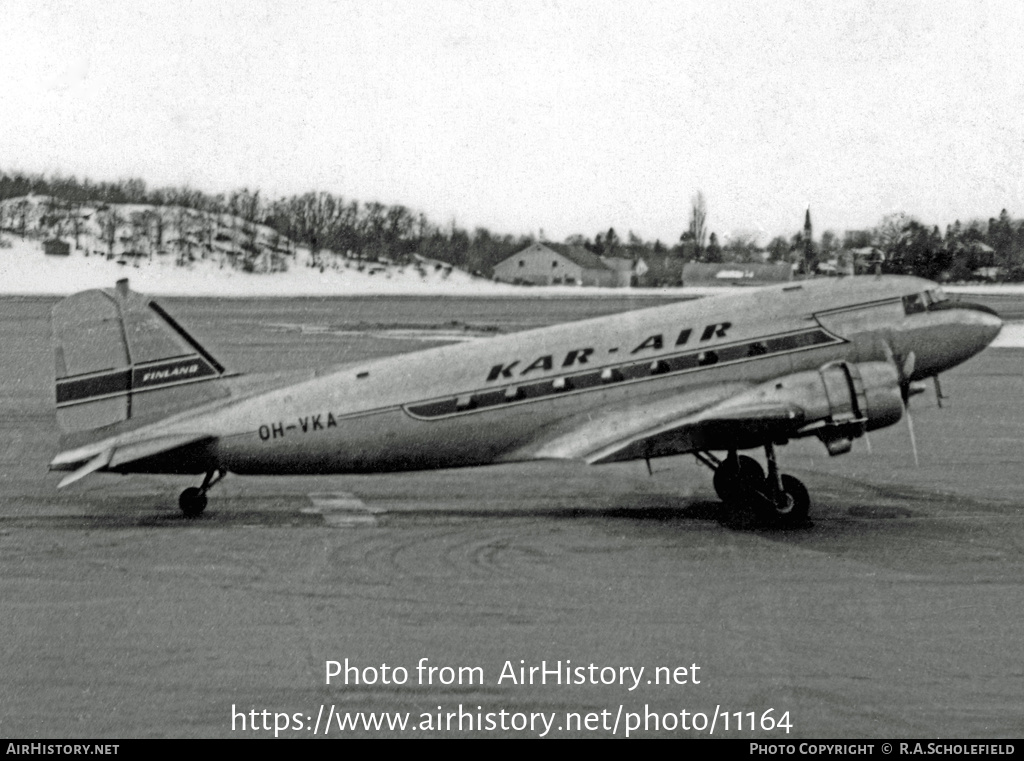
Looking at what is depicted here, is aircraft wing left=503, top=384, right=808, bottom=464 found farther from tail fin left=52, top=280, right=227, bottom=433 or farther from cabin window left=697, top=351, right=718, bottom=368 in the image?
tail fin left=52, top=280, right=227, bottom=433

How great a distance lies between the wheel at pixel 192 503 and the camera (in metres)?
19.5

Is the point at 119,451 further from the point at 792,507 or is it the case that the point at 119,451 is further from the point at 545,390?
the point at 792,507

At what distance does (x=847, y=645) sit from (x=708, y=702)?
91.5 inches

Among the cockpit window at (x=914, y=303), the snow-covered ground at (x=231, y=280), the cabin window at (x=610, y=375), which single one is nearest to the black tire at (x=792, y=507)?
the cabin window at (x=610, y=375)

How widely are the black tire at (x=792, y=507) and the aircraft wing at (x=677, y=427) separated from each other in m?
0.85

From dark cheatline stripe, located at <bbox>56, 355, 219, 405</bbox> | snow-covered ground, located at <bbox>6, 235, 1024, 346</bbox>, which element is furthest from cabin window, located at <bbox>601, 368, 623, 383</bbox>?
snow-covered ground, located at <bbox>6, 235, 1024, 346</bbox>


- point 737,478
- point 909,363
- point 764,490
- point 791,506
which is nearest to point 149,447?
point 737,478

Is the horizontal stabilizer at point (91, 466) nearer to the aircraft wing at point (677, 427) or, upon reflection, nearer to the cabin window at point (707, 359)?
the aircraft wing at point (677, 427)

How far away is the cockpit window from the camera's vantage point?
19.8 m

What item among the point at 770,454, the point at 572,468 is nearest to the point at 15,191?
the point at 572,468

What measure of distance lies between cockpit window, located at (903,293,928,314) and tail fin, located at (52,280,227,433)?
1073 centimetres

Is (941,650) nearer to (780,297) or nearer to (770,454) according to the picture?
(770,454)

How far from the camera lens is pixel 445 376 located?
19.4 meters

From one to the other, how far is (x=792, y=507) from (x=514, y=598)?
5923 mm
